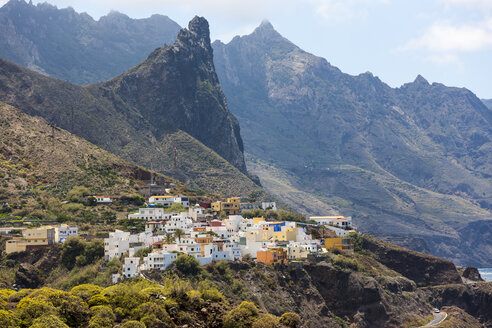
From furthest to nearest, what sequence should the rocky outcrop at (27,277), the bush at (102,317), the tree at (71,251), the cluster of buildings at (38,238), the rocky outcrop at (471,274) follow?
the rocky outcrop at (471,274) → the cluster of buildings at (38,238) → the tree at (71,251) → the rocky outcrop at (27,277) → the bush at (102,317)

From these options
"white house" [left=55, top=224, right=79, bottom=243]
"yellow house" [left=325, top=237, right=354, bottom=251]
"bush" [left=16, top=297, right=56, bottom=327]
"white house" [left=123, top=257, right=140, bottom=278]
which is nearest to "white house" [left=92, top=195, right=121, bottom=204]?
"white house" [left=55, top=224, right=79, bottom=243]

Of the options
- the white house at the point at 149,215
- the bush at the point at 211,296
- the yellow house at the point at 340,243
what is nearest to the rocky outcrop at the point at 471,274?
the yellow house at the point at 340,243

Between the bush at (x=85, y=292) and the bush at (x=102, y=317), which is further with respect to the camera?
the bush at (x=85, y=292)

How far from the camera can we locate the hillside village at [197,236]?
110688 millimetres

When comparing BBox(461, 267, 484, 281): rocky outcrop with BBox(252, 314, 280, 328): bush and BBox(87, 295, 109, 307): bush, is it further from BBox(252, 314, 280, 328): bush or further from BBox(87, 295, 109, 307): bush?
BBox(87, 295, 109, 307): bush

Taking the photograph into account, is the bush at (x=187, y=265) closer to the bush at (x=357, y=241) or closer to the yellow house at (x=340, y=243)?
the yellow house at (x=340, y=243)

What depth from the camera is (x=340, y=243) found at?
474 feet

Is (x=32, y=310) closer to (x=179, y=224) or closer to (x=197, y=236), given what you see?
(x=197, y=236)

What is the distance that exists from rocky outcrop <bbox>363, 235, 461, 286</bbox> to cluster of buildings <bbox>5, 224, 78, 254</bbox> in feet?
226

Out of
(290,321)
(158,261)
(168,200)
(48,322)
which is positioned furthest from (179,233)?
(48,322)

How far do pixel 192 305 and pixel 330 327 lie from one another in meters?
41.8

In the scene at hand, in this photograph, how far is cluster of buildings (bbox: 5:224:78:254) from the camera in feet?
378

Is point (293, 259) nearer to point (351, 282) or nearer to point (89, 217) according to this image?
point (351, 282)

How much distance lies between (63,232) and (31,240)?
5.08 meters
